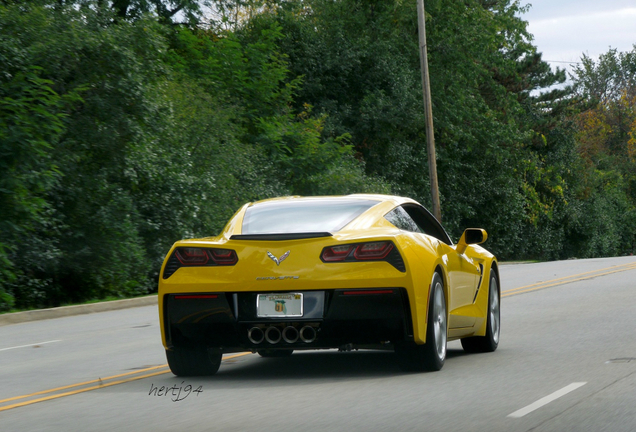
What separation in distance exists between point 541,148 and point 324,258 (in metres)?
51.1

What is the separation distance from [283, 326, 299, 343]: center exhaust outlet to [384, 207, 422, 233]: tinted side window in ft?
4.44

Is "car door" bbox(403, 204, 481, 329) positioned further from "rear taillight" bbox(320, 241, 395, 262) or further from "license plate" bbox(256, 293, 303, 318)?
"license plate" bbox(256, 293, 303, 318)

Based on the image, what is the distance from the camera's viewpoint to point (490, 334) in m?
9.98

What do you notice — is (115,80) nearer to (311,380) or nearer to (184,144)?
(184,144)

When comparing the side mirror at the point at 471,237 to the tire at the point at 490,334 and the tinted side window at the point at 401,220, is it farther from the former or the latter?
the tire at the point at 490,334

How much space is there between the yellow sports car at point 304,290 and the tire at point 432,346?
0.4 inches

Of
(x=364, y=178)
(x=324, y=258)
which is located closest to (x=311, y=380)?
(x=324, y=258)

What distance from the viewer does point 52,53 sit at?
21375mm

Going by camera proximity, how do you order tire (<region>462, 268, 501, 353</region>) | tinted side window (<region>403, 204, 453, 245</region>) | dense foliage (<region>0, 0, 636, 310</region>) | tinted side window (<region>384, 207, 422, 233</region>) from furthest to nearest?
dense foliage (<region>0, 0, 636, 310</region>) < tire (<region>462, 268, 501, 353</region>) < tinted side window (<region>403, 204, 453, 245</region>) < tinted side window (<region>384, 207, 422, 233</region>)

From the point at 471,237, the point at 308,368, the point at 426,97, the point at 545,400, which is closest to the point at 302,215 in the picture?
the point at 308,368

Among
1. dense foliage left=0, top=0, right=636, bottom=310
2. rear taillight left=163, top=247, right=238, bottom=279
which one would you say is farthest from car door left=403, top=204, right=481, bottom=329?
dense foliage left=0, top=0, right=636, bottom=310

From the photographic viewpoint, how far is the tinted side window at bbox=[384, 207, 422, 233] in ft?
27.9

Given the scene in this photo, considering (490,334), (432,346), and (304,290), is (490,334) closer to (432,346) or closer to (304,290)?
(432,346)

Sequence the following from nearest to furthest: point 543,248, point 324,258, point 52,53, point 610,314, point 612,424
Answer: point 612,424
point 324,258
point 610,314
point 52,53
point 543,248
